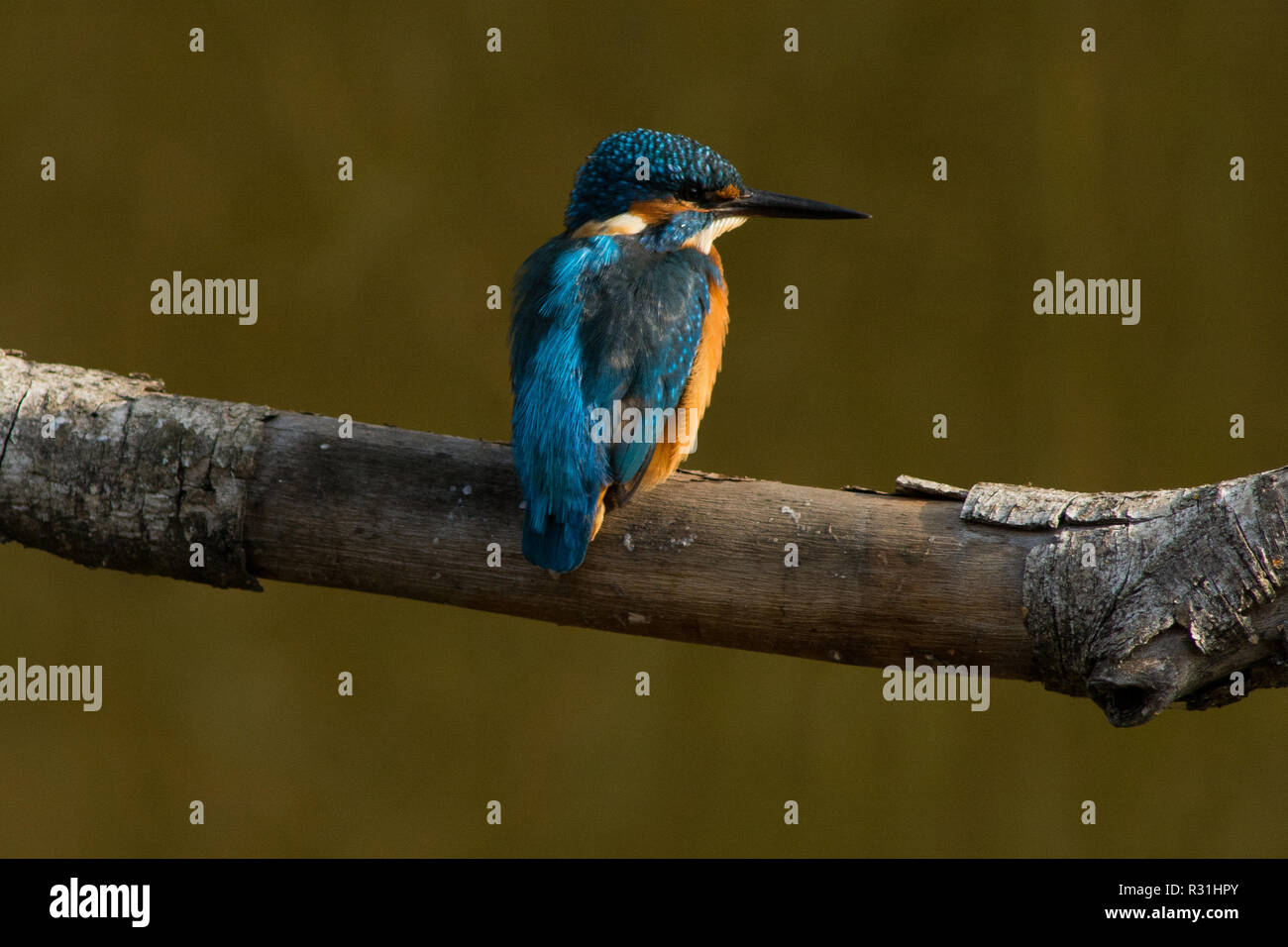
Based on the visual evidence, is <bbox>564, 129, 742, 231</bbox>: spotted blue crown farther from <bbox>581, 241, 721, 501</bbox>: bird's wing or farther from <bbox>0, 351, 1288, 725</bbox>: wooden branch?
<bbox>0, 351, 1288, 725</bbox>: wooden branch

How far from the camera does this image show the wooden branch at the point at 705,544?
143 cm

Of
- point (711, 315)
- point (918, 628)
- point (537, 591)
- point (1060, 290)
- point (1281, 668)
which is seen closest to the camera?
point (1281, 668)

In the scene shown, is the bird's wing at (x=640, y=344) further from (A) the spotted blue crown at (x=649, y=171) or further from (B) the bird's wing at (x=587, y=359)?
(A) the spotted blue crown at (x=649, y=171)

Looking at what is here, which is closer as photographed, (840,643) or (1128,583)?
(1128,583)

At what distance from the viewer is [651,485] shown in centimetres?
166

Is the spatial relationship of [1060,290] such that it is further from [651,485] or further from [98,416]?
[98,416]

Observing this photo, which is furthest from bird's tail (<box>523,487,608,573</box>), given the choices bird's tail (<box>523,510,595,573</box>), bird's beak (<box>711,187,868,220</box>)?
bird's beak (<box>711,187,868,220</box>)

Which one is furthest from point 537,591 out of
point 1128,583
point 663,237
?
point 1128,583

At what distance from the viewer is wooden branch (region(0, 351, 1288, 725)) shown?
56.1 inches

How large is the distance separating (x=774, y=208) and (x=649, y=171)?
214 mm

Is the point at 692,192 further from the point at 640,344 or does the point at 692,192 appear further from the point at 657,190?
the point at 640,344

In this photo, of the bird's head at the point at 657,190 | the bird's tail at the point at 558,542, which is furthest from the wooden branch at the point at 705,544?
the bird's head at the point at 657,190

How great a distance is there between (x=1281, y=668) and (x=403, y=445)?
3.53ft

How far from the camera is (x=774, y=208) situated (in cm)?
198
